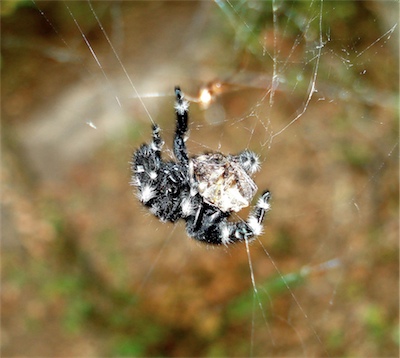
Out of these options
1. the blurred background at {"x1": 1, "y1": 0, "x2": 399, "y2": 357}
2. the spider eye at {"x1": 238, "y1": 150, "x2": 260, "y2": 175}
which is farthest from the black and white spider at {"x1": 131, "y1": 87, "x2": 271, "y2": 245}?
the blurred background at {"x1": 1, "y1": 0, "x2": 399, "y2": 357}

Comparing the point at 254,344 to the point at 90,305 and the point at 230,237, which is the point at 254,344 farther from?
the point at 230,237

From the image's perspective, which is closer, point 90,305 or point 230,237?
point 230,237

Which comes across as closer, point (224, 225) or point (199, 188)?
point (199, 188)

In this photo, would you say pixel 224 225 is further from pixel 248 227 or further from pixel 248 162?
pixel 248 162

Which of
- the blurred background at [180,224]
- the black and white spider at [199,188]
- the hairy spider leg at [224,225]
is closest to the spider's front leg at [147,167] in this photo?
the black and white spider at [199,188]

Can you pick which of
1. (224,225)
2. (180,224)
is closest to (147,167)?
(224,225)

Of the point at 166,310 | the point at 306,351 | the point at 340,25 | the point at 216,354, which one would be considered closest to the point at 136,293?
the point at 166,310

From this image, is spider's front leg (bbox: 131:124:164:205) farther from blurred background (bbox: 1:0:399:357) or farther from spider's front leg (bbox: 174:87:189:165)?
blurred background (bbox: 1:0:399:357)
